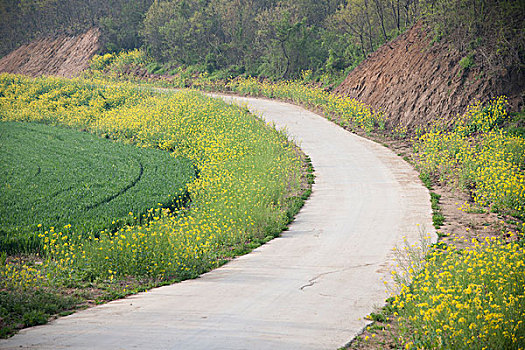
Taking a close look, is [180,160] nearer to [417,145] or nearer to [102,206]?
[102,206]

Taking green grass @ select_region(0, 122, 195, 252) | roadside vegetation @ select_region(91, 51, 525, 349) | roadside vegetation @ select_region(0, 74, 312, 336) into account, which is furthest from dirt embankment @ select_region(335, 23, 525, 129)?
green grass @ select_region(0, 122, 195, 252)

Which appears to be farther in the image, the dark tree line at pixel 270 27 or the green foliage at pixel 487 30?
the dark tree line at pixel 270 27

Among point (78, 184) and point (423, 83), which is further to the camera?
point (423, 83)

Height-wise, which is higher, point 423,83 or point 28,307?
point 423,83

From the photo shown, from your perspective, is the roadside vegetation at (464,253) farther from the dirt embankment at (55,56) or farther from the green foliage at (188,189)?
the dirt embankment at (55,56)

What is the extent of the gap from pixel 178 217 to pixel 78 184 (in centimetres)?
542

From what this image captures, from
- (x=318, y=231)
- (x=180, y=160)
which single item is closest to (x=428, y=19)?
(x=180, y=160)

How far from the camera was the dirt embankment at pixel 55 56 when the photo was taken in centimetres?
5937

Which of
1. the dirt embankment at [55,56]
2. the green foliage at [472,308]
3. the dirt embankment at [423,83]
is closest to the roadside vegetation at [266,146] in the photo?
the green foliage at [472,308]

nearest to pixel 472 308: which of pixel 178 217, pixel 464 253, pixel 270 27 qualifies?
pixel 464 253

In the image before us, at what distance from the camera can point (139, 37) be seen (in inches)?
2359

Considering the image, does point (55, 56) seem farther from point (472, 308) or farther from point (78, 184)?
point (472, 308)

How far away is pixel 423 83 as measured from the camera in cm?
2247

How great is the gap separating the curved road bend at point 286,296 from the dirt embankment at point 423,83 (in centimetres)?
763
